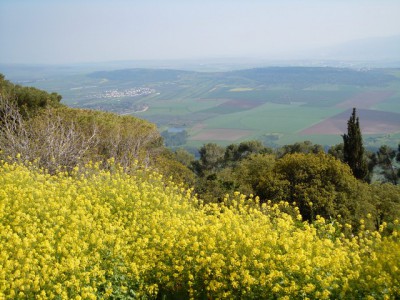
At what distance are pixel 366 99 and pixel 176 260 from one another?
141m

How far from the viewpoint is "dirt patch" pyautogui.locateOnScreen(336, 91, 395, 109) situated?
12774cm

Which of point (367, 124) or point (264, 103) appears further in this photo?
point (264, 103)

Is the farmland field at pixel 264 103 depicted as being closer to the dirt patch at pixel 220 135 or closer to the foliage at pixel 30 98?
the dirt patch at pixel 220 135

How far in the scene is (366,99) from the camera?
446 feet

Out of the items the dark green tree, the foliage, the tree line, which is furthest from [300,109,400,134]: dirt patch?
the foliage

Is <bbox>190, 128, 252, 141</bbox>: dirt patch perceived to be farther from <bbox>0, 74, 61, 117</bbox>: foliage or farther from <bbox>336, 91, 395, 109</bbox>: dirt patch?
<bbox>0, 74, 61, 117</bbox>: foliage

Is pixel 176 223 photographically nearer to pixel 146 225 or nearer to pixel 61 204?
pixel 146 225

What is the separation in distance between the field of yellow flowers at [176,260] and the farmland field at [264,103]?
7840cm

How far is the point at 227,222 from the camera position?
726 cm

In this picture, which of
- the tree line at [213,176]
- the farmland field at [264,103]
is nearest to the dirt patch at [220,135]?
the farmland field at [264,103]

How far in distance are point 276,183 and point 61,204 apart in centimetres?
1070

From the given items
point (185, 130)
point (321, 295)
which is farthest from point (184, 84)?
point (321, 295)

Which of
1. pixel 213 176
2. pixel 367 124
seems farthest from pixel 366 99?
pixel 213 176

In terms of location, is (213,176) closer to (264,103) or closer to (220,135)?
(220,135)
